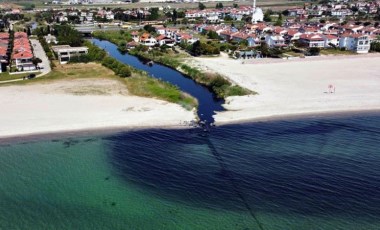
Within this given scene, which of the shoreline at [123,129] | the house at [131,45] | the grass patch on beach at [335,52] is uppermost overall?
the house at [131,45]

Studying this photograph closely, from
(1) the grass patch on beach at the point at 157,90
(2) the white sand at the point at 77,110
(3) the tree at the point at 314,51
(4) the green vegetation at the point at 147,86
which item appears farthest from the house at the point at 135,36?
(2) the white sand at the point at 77,110

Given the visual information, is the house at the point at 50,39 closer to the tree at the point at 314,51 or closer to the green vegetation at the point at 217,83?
the green vegetation at the point at 217,83

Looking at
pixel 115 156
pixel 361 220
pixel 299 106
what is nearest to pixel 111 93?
pixel 115 156

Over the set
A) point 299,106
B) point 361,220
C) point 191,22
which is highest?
point 191,22

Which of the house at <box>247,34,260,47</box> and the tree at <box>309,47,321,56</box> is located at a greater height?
the house at <box>247,34,260,47</box>

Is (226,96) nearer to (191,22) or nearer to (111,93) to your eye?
(111,93)

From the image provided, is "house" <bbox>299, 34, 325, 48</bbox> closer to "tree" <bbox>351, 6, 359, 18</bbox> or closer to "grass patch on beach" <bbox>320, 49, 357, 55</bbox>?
"grass patch on beach" <bbox>320, 49, 357, 55</bbox>

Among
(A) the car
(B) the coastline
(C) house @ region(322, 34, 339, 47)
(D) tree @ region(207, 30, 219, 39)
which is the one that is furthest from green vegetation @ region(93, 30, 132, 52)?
(B) the coastline
